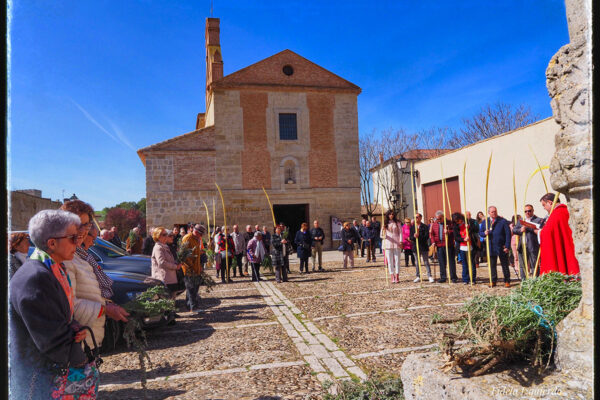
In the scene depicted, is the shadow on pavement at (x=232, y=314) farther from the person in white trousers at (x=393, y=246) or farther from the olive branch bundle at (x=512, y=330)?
the olive branch bundle at (x=512, y=330)

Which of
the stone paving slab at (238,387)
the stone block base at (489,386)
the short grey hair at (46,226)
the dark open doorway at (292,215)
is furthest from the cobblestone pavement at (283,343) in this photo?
the dark open doorway at (292,215)

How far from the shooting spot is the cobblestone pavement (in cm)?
392

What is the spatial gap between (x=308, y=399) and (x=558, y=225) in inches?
131

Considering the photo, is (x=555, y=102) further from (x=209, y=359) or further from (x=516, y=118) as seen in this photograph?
(x=516, y=118)

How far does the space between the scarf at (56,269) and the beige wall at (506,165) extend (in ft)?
38.9

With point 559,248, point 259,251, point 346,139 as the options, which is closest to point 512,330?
point 559,248

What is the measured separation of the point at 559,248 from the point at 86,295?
460 centimetres

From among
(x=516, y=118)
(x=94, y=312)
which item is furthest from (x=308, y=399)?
(x=516, y=118)

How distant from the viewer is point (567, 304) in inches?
96.4

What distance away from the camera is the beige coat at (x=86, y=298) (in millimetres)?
2447

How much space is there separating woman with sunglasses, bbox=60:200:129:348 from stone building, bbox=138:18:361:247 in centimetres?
1952

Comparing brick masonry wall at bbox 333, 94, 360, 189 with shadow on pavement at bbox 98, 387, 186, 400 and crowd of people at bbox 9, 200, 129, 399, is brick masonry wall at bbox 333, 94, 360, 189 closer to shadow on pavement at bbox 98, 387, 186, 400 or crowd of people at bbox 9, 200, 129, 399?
shadow on pavement at bbox 98, 387, 186, 400

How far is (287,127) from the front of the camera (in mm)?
24188

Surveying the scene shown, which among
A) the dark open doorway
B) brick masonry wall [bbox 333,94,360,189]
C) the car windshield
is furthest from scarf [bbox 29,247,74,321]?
brick masonry wall [bbox 333,94,360,189]
